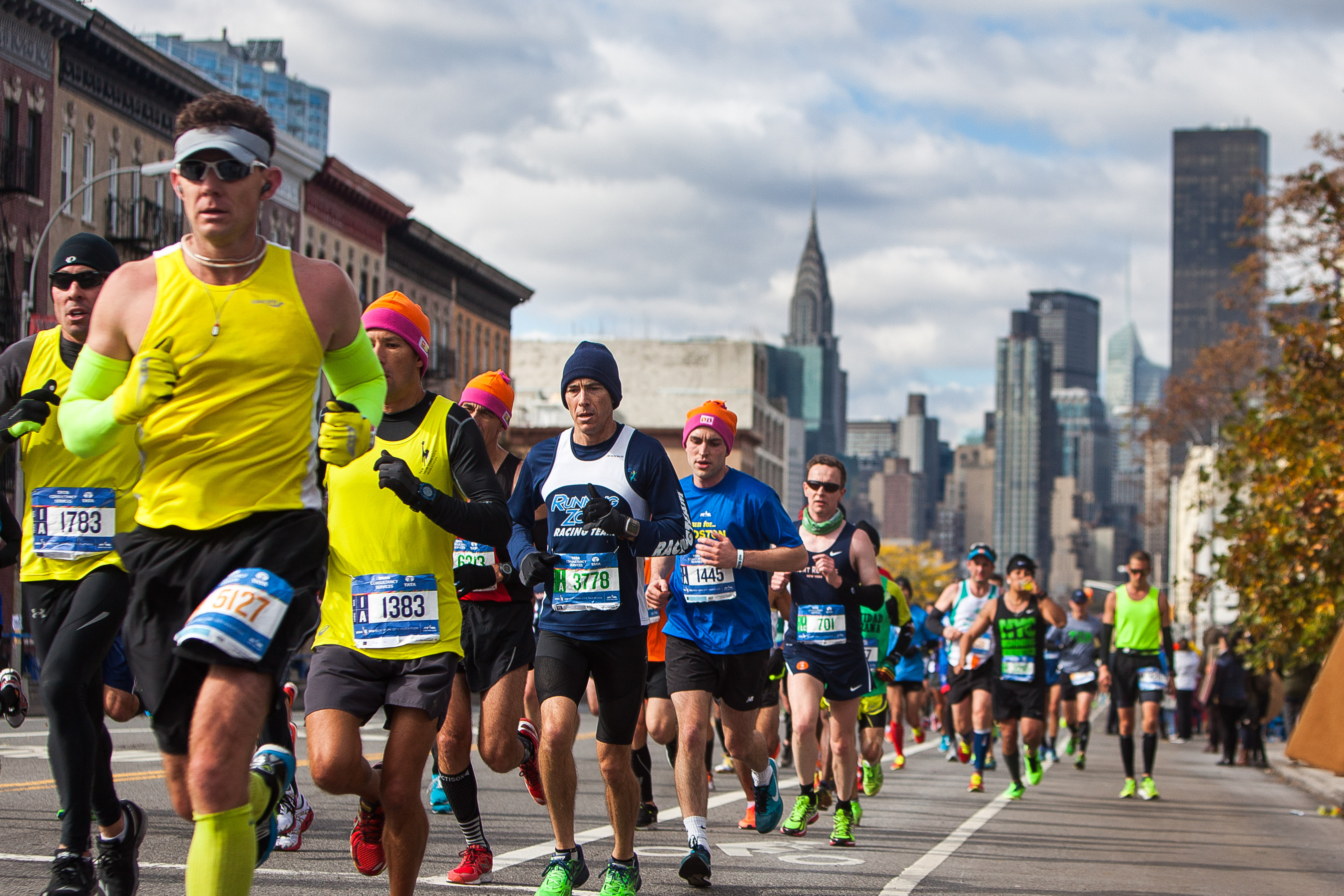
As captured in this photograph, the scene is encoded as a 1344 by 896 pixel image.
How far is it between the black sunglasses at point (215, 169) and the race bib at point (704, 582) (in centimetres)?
436

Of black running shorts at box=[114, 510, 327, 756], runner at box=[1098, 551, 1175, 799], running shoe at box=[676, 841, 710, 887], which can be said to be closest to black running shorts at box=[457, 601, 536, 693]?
running shoe at box=[676, 841, 710, 887]

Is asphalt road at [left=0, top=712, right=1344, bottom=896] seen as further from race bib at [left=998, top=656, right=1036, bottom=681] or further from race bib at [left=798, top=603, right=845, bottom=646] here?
race bib at [left=798, top=603, right=845, bottom=646]

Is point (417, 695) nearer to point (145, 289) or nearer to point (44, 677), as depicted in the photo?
point (44, 677)

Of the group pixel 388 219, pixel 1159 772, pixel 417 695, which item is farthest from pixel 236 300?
pixel 388 219

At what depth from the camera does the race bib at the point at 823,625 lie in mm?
10625

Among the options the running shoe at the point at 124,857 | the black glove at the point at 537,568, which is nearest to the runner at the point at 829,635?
the black glove at the point at 537,568

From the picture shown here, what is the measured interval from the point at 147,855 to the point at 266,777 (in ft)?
10.7

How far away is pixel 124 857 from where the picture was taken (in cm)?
605

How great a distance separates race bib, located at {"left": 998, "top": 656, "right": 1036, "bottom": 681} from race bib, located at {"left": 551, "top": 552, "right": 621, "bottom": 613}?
29.3 ft

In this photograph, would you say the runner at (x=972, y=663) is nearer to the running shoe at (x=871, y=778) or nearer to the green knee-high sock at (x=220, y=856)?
the running shoe at (x=871, y=778)

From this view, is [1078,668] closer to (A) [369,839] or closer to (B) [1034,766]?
(B) [1034,766]

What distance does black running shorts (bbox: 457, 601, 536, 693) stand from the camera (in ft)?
28.0

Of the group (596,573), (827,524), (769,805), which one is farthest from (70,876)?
(827,524)

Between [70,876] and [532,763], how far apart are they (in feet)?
12.3
